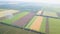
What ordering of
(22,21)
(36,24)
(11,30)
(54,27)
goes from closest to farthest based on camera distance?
(11,30) < (54,27) < (36,24) < (22,21)

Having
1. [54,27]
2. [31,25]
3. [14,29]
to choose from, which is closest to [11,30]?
[14,29]

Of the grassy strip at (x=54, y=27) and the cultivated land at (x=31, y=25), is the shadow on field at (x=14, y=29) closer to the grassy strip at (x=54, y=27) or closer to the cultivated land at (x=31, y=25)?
the cultivated land at (x=31, y=25)

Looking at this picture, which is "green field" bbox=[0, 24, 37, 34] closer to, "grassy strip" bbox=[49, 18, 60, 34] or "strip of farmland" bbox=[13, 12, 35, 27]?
"strip of farmland" bbox=[13, 12, 35, 27]

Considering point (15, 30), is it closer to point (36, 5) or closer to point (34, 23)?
point (34, 23)

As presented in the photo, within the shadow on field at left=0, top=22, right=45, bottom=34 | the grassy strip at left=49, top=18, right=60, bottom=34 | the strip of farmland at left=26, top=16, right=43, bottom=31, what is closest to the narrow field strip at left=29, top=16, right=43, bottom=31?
the strip of farmland at left=26, top=16, right=43, bottom=31

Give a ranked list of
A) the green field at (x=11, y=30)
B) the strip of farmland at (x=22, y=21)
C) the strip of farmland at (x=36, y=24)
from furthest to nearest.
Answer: the strip of farmland at (x=22, y=21)
the strip of farmland at (x=36, y=24)
the green field at (x=11, y=30)

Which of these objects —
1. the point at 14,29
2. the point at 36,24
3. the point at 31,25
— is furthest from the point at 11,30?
the point at 36,24

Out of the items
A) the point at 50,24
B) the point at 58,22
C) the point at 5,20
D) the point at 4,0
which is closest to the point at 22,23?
the point at 5,20

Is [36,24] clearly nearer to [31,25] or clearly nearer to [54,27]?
[31,25]

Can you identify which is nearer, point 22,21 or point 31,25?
point 31,25

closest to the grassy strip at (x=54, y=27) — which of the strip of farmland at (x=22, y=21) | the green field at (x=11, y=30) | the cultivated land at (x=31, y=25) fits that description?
the cultivated land at (x=31, y=25)

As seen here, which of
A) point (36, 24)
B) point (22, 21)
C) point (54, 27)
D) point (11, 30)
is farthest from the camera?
point (22, 21)

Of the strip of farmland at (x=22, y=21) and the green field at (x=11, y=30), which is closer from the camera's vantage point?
the green field at (x=11, y=30)
